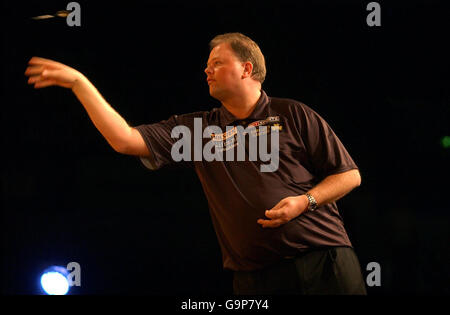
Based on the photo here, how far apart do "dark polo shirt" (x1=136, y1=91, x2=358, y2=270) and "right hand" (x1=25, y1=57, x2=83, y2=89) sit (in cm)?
33

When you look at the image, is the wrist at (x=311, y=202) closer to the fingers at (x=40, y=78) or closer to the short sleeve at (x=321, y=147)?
the short sleeve at (x=321, y=147)

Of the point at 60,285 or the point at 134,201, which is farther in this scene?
the point at 134,201

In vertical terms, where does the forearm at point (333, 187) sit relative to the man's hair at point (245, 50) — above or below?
below

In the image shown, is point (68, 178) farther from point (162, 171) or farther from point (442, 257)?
point (442, 257)

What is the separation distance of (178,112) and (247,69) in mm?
804

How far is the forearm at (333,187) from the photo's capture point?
1900 millimetres

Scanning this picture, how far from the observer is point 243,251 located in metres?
1.91

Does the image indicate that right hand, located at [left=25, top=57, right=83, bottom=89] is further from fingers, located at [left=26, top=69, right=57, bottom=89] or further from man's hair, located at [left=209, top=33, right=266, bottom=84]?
man's hair, located at [left=209, top=33, right=266, bottom=84]

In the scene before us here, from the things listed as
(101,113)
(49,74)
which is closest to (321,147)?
(101,113)

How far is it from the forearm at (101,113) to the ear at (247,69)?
0.55 m

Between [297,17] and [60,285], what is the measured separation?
6.17ft

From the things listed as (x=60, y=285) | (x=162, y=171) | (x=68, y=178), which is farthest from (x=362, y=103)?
(x=60, y=285)

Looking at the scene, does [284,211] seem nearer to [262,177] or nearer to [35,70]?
[262,177]

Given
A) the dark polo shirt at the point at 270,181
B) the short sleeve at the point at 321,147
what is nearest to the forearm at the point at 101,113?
the dark polo shirt at the point at 270,181
